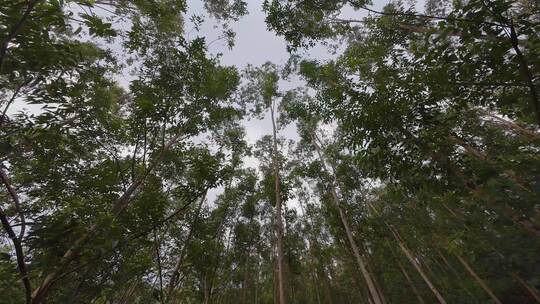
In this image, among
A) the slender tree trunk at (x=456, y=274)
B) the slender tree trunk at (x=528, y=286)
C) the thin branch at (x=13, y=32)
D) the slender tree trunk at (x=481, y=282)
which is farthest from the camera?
the slender tree trunk at (x=456, y=274)

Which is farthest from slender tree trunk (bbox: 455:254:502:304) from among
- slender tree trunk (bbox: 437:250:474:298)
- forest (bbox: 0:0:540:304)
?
forest (bbox: 0:0:540:304)

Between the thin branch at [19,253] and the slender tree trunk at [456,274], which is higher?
the slender tree trunk at [456,274]

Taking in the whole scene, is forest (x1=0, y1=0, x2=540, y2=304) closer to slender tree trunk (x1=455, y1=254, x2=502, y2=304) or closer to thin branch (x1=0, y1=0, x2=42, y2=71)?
thin branch (x1=0, y1=0, x2=42, y2=71)

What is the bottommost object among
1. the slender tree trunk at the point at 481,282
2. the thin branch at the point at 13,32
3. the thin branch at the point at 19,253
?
the thin branch at the point at 19,253

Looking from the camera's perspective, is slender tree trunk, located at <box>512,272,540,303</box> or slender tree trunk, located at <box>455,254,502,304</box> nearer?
slender tree trunk, located at <box>512,272,540,303</box>

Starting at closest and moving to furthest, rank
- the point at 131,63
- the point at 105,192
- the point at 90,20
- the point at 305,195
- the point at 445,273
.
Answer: the point at 90,20, the point at 105,192, the point at 131,63, the point at 445,273, the point at 305,195

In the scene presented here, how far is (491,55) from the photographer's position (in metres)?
2.58

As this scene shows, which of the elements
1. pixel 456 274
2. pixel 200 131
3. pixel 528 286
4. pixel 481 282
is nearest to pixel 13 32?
pixel 200 131

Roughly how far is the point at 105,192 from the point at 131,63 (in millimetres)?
5122

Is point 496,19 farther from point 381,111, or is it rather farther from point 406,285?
point 406,285

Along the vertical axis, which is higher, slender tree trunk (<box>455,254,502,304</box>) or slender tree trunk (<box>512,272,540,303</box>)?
→ slender tree trunk (<box>455,254,502,304</box>)

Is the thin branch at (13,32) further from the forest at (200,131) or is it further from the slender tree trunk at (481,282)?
the slender tree trunk at (481,282)

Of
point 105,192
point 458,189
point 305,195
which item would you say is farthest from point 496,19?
point 305,195

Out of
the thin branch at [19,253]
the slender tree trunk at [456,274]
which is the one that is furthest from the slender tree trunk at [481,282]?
the thin branch at [19,253]
